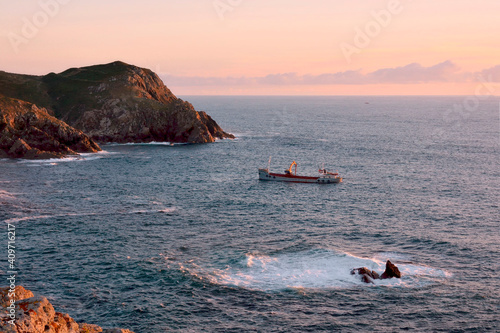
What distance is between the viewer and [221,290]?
56875 mm

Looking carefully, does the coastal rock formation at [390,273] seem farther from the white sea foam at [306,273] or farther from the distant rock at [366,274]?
the distant rock at [366,274]

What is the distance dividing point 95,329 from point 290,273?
99.6 feet

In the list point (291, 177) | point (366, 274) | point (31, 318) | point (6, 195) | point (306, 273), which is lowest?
point (306, 273)

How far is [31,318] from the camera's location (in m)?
32.2

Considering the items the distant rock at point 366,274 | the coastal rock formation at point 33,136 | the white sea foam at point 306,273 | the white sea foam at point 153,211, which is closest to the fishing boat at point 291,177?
the white sea foam at point 153,211

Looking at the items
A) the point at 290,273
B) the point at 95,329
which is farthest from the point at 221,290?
the point at 95,329

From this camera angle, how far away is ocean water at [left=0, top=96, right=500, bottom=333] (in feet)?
170

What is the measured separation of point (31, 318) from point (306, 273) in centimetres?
3795

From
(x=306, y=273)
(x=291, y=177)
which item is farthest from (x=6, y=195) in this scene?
(x=306, y=273)

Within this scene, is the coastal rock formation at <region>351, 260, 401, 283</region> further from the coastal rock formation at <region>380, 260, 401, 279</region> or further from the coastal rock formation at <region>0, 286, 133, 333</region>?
the coastal rock formation at <region>0, 286, 133, 333</region>

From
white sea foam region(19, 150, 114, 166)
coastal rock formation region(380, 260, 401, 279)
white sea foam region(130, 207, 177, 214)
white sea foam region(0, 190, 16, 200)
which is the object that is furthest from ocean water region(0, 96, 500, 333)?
white sea foam region(19, 150, 114, 166)

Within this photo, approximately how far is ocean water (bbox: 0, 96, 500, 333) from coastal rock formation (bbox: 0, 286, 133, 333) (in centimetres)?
1368

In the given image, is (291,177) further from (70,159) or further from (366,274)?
(70,159)

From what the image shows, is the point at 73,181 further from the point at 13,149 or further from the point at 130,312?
the point at 130,312
